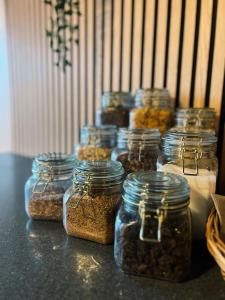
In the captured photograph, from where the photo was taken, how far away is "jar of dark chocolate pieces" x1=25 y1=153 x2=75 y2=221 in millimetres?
778

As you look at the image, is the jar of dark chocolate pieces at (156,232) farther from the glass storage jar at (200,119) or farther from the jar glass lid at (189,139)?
the glass storage jar at (200,119)

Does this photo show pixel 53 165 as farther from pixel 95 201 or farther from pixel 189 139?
pixel 189 139

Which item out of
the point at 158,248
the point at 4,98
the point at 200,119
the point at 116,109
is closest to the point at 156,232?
the point at 158,248

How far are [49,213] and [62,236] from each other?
0.09 m

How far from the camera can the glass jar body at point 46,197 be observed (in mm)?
778

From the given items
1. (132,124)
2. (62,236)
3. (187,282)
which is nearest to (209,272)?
(187,282)

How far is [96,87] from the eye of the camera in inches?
51.9

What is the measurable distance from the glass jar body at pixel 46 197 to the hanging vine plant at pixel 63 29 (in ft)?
2.22

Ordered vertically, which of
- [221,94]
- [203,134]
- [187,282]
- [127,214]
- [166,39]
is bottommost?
[187,282]

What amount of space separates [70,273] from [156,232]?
0.60 feet

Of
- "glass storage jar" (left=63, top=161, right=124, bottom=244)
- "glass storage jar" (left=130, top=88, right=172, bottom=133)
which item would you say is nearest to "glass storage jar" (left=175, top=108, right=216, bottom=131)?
"glass storage jar" (left=130, top=88, right=172, bottom=133)

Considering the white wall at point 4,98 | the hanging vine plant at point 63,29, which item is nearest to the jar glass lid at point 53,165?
the hanging vine plant at point 63,29

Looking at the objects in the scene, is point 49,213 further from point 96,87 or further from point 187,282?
point 96,87

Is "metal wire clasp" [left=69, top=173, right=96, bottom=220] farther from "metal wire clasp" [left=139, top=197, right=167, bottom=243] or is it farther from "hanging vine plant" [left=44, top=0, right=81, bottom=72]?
"hanging vine plant" [left=44, top=0, right=81, bottom=72]
